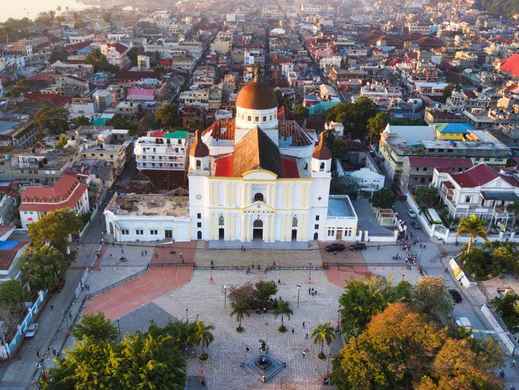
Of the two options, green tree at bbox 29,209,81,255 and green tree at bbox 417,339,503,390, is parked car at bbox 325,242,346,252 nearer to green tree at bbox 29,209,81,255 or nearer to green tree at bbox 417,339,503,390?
green tree at bbox 417,339,503,390

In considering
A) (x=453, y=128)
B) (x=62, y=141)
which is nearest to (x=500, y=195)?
(x=453, y=128)

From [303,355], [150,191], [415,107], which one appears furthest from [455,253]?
[415,107]

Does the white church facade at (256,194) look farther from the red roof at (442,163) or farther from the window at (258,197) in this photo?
the red roof at (442,163)

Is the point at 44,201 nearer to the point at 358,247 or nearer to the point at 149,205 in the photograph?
the point at 149,205

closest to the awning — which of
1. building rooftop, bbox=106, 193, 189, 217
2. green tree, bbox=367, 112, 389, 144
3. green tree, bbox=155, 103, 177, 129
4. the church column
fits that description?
the church column

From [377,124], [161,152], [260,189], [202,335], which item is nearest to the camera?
[202,335]

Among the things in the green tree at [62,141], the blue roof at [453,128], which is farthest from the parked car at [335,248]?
the green tree at [62,141]
